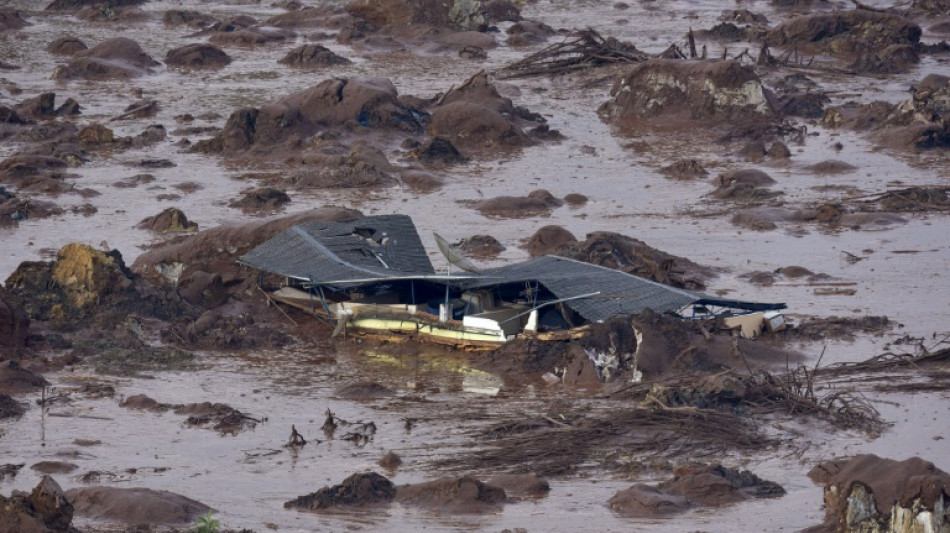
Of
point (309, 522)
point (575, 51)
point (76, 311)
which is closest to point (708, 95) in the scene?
point (575, 51)

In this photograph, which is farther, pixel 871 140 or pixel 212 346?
pixel 871 140

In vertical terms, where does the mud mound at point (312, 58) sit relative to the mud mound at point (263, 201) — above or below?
below

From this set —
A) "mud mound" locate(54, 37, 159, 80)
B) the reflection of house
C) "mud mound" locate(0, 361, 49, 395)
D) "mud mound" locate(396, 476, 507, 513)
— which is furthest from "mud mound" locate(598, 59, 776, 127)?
"mud mound" locate(396, 476, 507, 513)

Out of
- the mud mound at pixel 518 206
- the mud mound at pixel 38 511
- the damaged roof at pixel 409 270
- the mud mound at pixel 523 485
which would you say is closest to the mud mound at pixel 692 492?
the mud mound at pixel 523 485

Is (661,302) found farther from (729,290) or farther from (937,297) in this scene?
(937,297)

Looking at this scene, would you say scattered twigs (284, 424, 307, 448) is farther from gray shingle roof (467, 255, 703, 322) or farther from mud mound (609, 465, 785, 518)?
gray shingle roof (467, 255, 703, 322)

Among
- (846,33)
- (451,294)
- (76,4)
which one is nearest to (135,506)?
(451,294)

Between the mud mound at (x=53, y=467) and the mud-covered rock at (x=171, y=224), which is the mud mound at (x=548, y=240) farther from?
the mud mound at (x=53, y=467)
